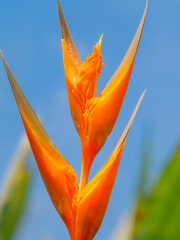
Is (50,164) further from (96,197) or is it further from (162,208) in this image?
(162,208)

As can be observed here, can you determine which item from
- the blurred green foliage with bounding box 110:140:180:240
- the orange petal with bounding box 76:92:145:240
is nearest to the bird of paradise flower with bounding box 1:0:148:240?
the orange petal with bounding box 76:92:145:240

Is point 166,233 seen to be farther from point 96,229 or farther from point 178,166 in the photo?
point 96,229

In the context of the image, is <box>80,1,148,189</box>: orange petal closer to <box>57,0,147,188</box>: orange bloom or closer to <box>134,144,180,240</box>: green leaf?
<box>57,0,147,188</box>: orange bloom

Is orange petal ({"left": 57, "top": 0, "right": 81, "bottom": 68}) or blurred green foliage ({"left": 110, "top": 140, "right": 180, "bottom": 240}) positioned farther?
orange petal ({"left": 57, "top": 0, "right": 81, "bottom": 68})

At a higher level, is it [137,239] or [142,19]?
[142,19]

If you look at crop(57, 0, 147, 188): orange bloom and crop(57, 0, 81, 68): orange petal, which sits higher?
crop(57, 0, 81, 68): orange petal

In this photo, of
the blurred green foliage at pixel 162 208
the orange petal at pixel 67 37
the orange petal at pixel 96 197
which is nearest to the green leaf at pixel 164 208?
the blurred green foliage at pixel 162 208

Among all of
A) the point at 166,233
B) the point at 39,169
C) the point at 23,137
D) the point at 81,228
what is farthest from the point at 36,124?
the point at 166,233

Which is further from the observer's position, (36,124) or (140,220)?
(36,124)
